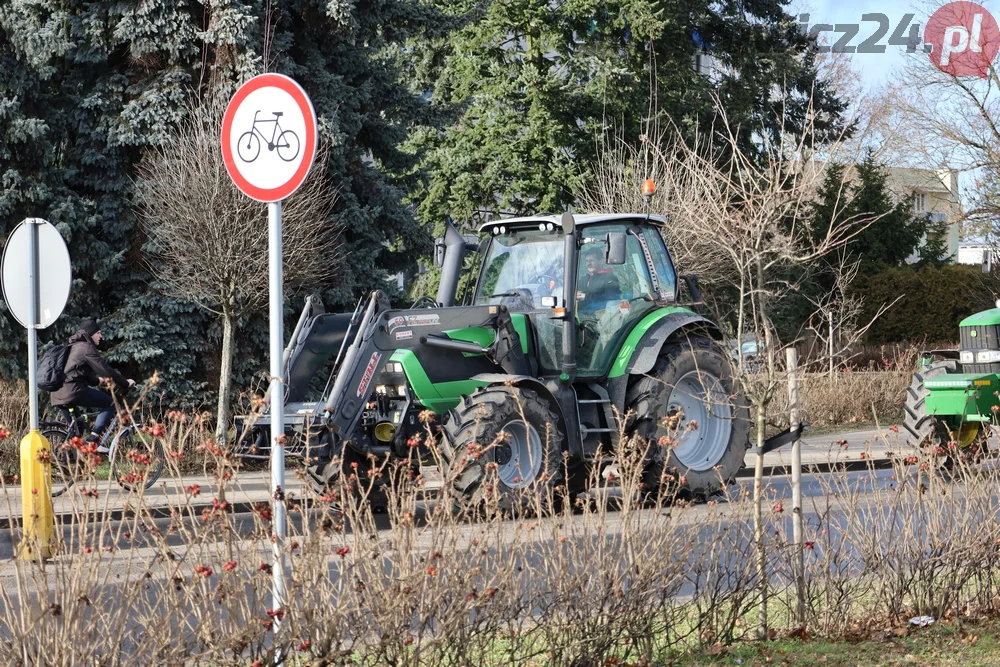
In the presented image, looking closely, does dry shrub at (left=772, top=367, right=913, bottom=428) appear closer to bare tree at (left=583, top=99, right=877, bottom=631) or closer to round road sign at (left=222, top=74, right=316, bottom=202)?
bare tree at (left=583, top=99, right=877, bottom=631)

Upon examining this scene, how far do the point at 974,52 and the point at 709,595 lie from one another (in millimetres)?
28633

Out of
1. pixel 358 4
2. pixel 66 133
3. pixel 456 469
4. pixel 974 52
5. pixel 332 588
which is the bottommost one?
pixel 332 588

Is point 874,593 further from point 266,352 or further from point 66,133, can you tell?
point 66,133

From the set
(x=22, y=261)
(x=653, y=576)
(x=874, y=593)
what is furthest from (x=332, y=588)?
(x=22, y=261)

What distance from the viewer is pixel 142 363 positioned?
54.5 ft

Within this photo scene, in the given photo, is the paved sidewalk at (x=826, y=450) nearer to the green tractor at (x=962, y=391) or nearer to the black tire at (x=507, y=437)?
the green tractor at (x=962, y=391)

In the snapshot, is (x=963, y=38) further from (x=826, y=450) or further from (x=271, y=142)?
(x=271, y=142)

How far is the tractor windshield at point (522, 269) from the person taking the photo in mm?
11031

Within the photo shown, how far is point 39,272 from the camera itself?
928 centimetres

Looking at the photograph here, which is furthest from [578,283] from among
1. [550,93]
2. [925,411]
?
[550,93]

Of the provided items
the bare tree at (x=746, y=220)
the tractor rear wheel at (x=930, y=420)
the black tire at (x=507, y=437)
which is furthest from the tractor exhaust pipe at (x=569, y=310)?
the tractor rear wheel at (x=930, y=420)

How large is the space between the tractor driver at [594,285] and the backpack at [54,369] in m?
5.59

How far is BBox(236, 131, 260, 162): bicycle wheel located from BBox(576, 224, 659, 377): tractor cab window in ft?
18.8

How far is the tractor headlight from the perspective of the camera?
13.3 meters
